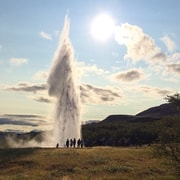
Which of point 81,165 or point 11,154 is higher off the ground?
point 11,154

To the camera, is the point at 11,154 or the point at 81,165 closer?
the point at 81,165

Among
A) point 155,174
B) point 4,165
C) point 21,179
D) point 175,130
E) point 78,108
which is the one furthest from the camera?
point 78,108

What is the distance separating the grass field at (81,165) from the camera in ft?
180

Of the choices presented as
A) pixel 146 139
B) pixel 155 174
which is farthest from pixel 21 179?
pixel 146 139

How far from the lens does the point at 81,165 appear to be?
207 feet

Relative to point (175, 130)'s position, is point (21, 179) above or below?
below

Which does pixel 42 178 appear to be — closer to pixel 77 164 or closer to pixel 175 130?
pixel 77 164

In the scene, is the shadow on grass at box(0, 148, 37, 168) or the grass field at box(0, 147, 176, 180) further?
the shadow on grass at box(0, 148, 37, 168)

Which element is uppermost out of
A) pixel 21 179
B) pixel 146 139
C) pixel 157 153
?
pixel 146 139

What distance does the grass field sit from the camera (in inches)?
2164

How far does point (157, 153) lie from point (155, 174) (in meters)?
17.8

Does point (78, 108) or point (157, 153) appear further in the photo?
point (78, 108)

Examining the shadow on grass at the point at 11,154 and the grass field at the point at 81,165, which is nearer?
the grass field at the point at 81,165

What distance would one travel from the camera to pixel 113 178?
52.8 metres
